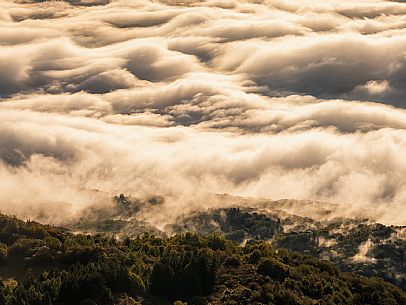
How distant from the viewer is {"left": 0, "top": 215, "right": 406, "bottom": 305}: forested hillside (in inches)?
5738

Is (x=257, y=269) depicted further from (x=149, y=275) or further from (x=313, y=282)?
(x=149, y=275)

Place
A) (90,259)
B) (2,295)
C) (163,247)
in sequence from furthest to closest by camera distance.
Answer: (163,247) → (90,259) → (2,295)

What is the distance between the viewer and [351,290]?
18100 cm

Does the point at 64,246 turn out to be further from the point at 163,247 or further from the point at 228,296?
the point at 228,296

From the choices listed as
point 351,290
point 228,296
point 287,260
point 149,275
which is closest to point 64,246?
point 149,275

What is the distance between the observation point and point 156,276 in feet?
518

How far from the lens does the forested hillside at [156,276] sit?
14575cm

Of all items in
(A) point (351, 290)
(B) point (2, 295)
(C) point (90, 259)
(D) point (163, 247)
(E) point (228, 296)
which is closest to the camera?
(B) point (2, 295)

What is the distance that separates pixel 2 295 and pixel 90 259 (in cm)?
2884

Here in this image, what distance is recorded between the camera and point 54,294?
142 m

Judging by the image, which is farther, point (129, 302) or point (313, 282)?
point (313, 282)

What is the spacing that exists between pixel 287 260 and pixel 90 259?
5174cm

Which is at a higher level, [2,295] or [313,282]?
[2,295]

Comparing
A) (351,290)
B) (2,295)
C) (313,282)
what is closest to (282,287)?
(313,282)
